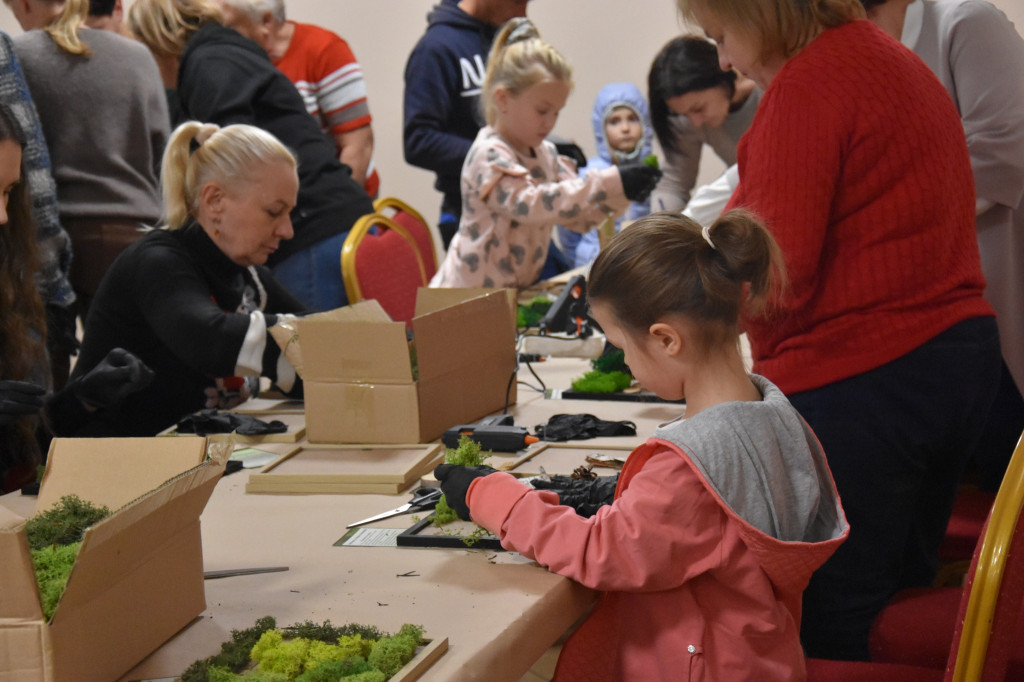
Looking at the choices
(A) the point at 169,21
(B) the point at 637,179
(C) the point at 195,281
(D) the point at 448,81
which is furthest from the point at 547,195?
(A) the point at 169,21

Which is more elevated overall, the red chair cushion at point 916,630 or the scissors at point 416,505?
the scissors at point 416,505

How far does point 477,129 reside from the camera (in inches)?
141

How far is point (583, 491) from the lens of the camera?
4.14 ft

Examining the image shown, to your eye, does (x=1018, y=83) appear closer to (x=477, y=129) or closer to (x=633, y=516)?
(x=633, y=516)

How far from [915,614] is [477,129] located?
100 inches

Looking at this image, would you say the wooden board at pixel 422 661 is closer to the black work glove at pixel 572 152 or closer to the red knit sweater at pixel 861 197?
the red knit sweater at pixel 861 197

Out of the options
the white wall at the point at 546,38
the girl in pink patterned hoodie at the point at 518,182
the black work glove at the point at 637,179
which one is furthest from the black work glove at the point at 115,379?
the white wall at the point at 546,38

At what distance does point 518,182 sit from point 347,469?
5.18 ft

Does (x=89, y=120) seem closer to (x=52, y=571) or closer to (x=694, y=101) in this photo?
(x=694, y=101)

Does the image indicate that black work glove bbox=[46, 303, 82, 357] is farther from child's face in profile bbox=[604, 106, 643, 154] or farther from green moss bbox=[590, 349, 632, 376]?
child's face in profile bbox=[604, 106, 643, 154]

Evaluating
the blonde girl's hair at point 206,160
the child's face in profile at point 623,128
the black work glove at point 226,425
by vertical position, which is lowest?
the black work glove at point 226,425

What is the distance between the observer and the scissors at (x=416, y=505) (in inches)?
50.9

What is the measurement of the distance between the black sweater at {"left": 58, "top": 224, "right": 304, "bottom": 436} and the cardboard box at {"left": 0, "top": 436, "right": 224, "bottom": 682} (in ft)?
2.74

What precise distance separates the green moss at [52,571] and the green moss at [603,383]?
3.94 ft
